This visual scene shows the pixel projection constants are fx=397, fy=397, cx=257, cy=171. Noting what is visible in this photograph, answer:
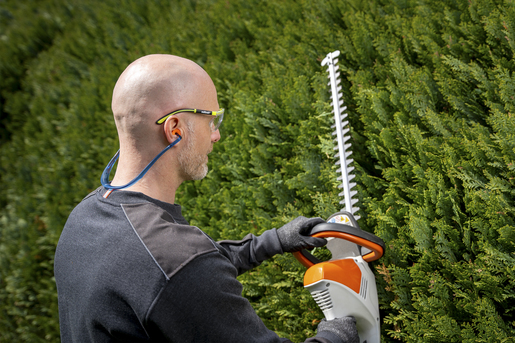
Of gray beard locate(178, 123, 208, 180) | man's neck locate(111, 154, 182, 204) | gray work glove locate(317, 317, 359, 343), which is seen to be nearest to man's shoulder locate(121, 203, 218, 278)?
man's neck locate(111, 154, 182, 204)

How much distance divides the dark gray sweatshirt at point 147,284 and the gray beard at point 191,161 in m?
0.29

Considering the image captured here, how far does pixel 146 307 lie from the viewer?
143 cm

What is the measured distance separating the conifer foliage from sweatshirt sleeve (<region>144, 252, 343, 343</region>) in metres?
1.00

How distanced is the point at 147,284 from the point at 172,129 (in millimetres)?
696

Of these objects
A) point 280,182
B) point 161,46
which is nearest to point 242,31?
point 161,46

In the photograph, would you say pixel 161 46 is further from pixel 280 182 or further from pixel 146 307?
pixel 146 307

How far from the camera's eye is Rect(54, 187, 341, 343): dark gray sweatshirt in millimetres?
1439

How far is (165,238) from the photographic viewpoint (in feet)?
4.99

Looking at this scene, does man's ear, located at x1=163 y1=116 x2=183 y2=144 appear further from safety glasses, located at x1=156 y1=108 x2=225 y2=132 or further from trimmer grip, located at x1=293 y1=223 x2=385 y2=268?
trimmer grip, located at x1=293 y1=223 x2=385 y2=268

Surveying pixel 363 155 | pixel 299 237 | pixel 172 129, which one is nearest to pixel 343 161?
pixel 363 155

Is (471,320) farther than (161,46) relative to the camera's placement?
Result: No

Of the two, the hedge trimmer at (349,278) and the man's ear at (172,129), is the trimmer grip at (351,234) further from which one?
the man's ear at (172,129)

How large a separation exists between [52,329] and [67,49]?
4551 millimetres

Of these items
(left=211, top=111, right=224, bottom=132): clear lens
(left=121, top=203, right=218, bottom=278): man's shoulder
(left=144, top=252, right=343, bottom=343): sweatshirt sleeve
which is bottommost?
(left=144, top=252, right=343, bottom=343): sweatshirt sleeve
